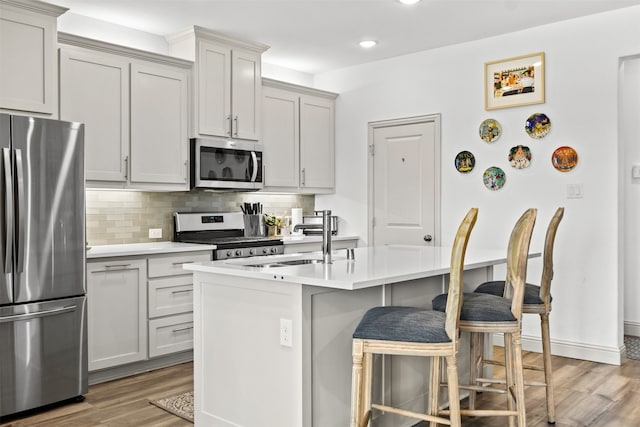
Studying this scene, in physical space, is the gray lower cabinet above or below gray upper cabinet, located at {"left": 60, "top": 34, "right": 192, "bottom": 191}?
below

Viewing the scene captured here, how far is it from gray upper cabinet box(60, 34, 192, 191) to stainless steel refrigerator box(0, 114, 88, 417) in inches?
21.5

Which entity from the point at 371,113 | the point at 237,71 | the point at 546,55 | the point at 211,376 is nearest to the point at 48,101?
the point at 237,71

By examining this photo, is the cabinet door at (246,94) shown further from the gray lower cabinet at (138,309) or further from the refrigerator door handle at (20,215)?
the refrigerator door handle at (20,215)

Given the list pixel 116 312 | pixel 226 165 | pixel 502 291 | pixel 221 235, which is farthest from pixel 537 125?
pixel 116 312

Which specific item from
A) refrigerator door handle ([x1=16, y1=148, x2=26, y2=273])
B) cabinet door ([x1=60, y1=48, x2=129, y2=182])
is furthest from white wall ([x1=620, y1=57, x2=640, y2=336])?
refrigerator door handle ([x1=16, y1=148, x2=26, y2=273])

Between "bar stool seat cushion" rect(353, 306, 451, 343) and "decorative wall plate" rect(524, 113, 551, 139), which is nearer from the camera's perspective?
"bar stool seat cushion" rect(353, 306, 451, 343)

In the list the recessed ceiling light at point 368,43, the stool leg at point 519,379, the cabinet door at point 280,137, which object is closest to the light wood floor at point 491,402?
the stool leg at point 519,379

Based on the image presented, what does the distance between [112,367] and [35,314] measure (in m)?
0.79

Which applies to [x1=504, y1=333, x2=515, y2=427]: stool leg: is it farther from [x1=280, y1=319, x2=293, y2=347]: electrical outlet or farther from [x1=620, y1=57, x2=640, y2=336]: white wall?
[x1=620, y1=57, x2=640, y2=336]: white wall

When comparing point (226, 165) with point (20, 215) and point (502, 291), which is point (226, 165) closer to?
point (20, 215)

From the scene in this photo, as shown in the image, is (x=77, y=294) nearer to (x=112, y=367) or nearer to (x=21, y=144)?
(x=112, y=367)

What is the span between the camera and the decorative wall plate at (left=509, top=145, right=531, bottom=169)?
4.58 metres

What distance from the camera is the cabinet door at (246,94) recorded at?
15.8ft

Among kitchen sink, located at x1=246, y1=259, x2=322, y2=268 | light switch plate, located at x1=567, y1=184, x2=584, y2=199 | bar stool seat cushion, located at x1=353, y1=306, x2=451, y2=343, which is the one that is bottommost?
bar stool seat cushion, located at x1=353, y1=306, x2=451, y2=343
